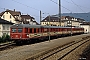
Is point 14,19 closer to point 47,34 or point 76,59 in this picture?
point 47,34

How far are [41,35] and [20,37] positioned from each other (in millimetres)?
6750

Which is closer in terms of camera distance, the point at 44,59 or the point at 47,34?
the point at 44,59

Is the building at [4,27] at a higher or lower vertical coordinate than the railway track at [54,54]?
higher

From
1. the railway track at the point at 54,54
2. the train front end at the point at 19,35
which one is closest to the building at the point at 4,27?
the train front end at the point at 19,35

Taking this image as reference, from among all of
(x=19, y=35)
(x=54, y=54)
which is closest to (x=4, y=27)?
(x=19, y=35)

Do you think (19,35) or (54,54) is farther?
(19,35)

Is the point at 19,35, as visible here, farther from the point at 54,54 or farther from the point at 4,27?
the point at 4,27

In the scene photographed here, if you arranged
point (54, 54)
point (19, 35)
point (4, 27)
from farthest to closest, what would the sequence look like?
point (4, 27) → point (19, 35) → point (54, 54)

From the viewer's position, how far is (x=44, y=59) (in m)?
15.6

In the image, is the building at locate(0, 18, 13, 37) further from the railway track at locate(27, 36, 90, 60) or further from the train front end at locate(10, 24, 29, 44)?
the railway track at locate(27, 36, 90, 60)

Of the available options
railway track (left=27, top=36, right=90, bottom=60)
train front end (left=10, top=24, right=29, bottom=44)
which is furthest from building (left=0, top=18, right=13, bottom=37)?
railway track (left=27, top=36, right=90, bottom=60)

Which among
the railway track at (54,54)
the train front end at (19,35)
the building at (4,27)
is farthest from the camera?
the building at (4,27)

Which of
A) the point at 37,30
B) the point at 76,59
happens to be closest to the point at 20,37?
the point at 37,30

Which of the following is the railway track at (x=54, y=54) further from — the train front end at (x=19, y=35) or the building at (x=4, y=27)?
the building at (x=4, y=27)
